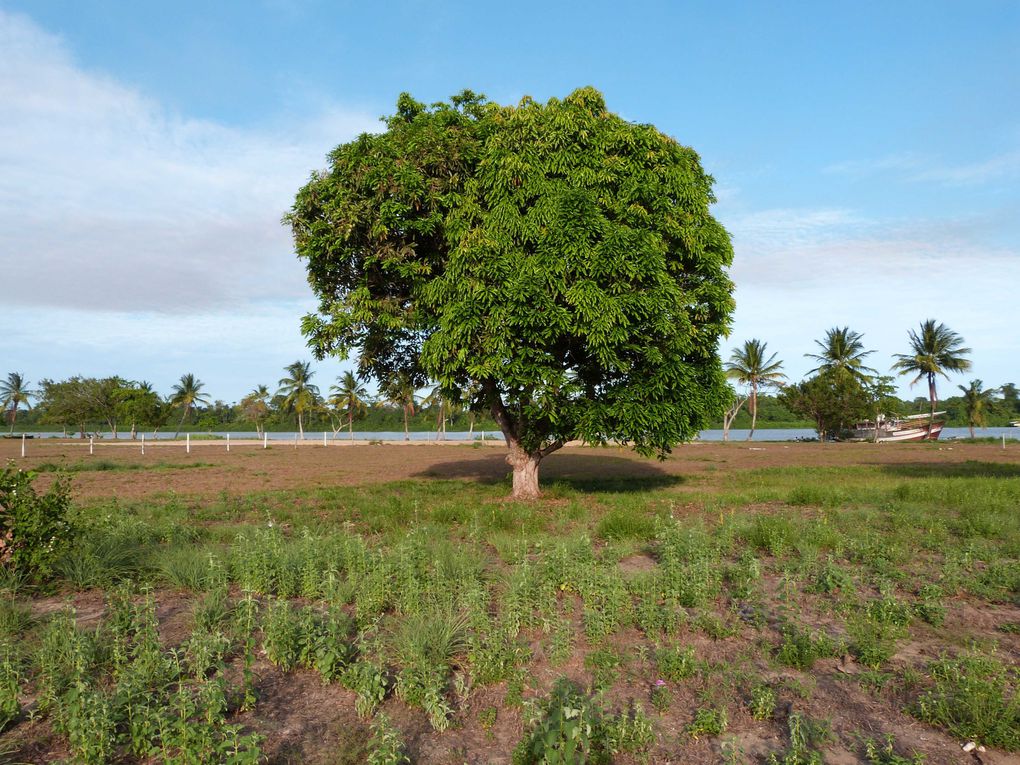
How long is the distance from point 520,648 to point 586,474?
67.8 feet

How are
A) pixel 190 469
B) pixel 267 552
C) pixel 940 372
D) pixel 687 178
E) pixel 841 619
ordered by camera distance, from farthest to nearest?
1. pixel 940 372
2. pixel 190 469
3. pixel 687 178
4. pixel 267 552
5. pixel 841 619

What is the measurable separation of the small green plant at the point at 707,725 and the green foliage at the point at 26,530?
709 cm

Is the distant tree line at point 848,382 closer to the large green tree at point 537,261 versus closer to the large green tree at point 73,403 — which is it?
the large green tree at point 537,261

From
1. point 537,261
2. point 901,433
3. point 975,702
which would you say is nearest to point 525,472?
point 537,261

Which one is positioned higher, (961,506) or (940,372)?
(940,372)

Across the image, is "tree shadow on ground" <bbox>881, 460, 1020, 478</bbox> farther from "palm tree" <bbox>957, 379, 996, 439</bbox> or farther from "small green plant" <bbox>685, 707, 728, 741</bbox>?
"palm tree" <bbox>957, 379, 996, 439</bbox>

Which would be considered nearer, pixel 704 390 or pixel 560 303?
pixel 560 303

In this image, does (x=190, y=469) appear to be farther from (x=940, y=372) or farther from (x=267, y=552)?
(x=940, y=372)

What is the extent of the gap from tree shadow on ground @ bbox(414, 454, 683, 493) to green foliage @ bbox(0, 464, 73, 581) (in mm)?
13461

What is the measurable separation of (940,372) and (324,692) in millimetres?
76622

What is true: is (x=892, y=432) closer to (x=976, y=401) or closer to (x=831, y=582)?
(x=976, y=401)

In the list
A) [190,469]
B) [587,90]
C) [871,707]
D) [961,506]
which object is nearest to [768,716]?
[871,707]

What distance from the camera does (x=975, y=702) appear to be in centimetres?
414

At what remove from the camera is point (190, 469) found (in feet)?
98.9
